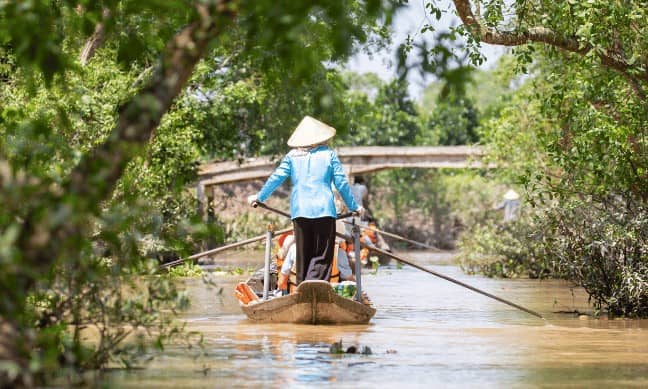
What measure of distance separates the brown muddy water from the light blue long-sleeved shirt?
1.20 meters

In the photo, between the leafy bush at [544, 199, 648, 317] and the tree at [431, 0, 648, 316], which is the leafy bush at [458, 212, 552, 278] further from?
the leafy bush at [544, 199, 648, 317]

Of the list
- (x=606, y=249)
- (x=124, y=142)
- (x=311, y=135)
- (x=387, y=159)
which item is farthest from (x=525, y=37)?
(x=387, y=159)

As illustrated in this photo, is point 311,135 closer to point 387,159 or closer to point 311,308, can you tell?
point 311,308

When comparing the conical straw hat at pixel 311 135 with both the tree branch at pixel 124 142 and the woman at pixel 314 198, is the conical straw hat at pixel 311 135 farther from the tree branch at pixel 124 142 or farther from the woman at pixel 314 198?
the tree branch at pixel 124 142

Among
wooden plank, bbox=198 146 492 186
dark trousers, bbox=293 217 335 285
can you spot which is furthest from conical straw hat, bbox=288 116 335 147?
wooden plank, bbox=198 146 492 186

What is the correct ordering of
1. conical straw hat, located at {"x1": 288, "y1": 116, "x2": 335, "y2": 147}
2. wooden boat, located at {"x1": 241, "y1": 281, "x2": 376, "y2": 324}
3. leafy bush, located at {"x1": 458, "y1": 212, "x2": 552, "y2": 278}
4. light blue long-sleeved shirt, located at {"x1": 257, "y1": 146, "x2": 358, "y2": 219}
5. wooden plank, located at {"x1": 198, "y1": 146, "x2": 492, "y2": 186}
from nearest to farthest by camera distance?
wooden boat, located at {"x1": 241, "y1": 281, "x2": 376, "y2": 324} < light blue long-sleeved shirt, located at {"x1": 257, "y1": 146, "x2": 358, "y2": 219} < conical straw hat, located at {"x1": 288, "y1": 116, "x2": 335, "y2": 147} < leafy bush, located at {"x1": 458, "y1": 212, "x2": 552, "y2": 278} < wooden plank, located at {"x1": 198, "y1": 146, "x2": 492, "y2": 186}

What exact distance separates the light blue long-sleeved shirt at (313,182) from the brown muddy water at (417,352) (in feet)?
3.92

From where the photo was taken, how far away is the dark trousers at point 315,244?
1259 cm

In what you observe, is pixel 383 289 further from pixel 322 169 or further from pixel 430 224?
pixel 430 224

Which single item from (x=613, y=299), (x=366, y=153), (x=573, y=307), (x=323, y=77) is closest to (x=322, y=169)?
(x=613, y=299)

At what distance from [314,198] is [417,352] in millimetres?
2981

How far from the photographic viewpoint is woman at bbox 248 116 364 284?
41.3 feet

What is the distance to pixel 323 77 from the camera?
24.8 metres

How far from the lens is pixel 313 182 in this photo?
12.7 metres
